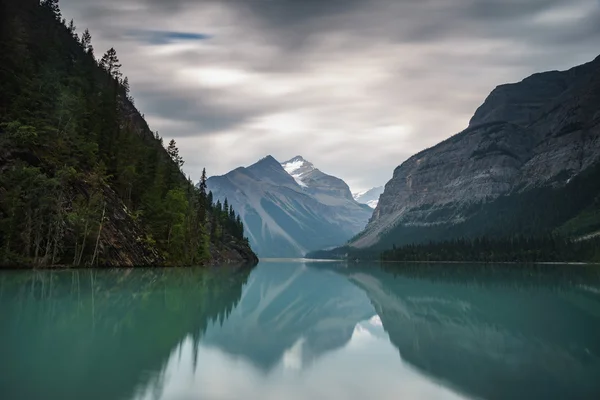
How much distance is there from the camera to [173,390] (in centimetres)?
1162

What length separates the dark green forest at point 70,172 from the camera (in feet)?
188

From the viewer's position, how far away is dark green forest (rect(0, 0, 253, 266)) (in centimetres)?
5731

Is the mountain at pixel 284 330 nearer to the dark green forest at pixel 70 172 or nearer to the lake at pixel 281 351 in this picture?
the lake at pixel 281 351

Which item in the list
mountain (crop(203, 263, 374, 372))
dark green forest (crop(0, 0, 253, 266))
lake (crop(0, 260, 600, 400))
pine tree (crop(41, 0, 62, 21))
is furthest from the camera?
pine tree (crop(41, 0, 62, 21))

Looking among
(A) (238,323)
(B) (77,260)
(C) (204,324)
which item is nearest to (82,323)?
(C) (204,324)

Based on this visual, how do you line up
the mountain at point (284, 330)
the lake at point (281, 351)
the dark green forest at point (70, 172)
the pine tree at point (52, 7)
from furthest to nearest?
the pine tree at point (52, 7) → the dark green forest at point (70, 172) → the mountain at point (284, 330) → the lake at point (281, 351)

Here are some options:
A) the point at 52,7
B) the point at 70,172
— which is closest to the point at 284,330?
the point at 70,172

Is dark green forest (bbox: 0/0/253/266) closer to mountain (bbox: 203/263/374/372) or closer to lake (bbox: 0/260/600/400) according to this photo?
lake (bbox: 0/260/600/400)

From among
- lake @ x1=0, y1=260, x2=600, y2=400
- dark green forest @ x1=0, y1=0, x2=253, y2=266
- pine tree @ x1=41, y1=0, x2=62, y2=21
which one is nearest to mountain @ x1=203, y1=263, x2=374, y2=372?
lake @ x1=0, y1=260, x2=600, y2=400

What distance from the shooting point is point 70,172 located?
6209cm

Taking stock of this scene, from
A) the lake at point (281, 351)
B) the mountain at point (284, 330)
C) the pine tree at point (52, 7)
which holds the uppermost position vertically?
the pine tree at point (52, 7)

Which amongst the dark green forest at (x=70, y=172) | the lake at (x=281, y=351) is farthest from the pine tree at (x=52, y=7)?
the lake at (x=281, y=351)

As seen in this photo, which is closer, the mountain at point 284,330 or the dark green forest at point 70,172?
the mountain at point 284,330

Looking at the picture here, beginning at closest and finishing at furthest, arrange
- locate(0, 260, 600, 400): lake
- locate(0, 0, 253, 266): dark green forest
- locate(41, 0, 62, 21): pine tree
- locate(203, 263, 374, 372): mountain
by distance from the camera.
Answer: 1. locate(0, 260, 600, 400): lake
2. locate(203, 263, 374, 372): mountain
3. locate(0, 0, 253, 266): dark green forest
4. locate(41, 0, 62, 21): pine tree
